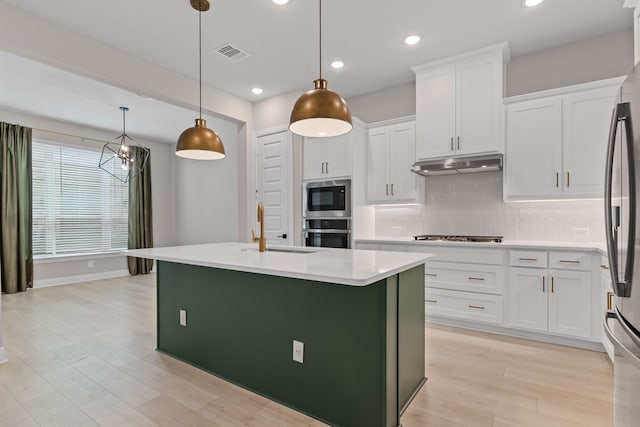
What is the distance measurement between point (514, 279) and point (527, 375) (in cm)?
96

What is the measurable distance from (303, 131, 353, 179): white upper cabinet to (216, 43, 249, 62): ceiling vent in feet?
4.32

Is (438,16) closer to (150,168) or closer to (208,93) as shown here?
(208,93)

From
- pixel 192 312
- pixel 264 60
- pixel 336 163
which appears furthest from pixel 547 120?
pixel 192 312

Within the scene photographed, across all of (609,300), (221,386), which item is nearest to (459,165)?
(609,300)

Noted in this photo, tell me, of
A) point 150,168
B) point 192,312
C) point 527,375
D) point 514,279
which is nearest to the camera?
point 527,375

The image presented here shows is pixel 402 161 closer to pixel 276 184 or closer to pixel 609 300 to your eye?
pixel 276 184

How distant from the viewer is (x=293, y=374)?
208cm

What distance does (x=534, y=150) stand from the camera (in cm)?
329

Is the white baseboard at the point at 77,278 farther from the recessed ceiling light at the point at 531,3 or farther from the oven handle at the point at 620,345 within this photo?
the recessed ceiling light at the point at 531,3

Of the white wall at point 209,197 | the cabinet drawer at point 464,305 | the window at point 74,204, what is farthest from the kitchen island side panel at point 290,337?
the window at point 74,204

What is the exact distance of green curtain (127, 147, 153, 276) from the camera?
6.78 metres

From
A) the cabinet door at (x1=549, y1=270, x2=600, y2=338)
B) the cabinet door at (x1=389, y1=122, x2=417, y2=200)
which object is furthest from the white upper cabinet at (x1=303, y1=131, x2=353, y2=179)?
the cabinet door at (x1=549, y1=270, x2=600, y2=338)

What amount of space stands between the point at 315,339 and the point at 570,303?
7.92 feet

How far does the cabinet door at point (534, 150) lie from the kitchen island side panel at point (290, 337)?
6.48ft
